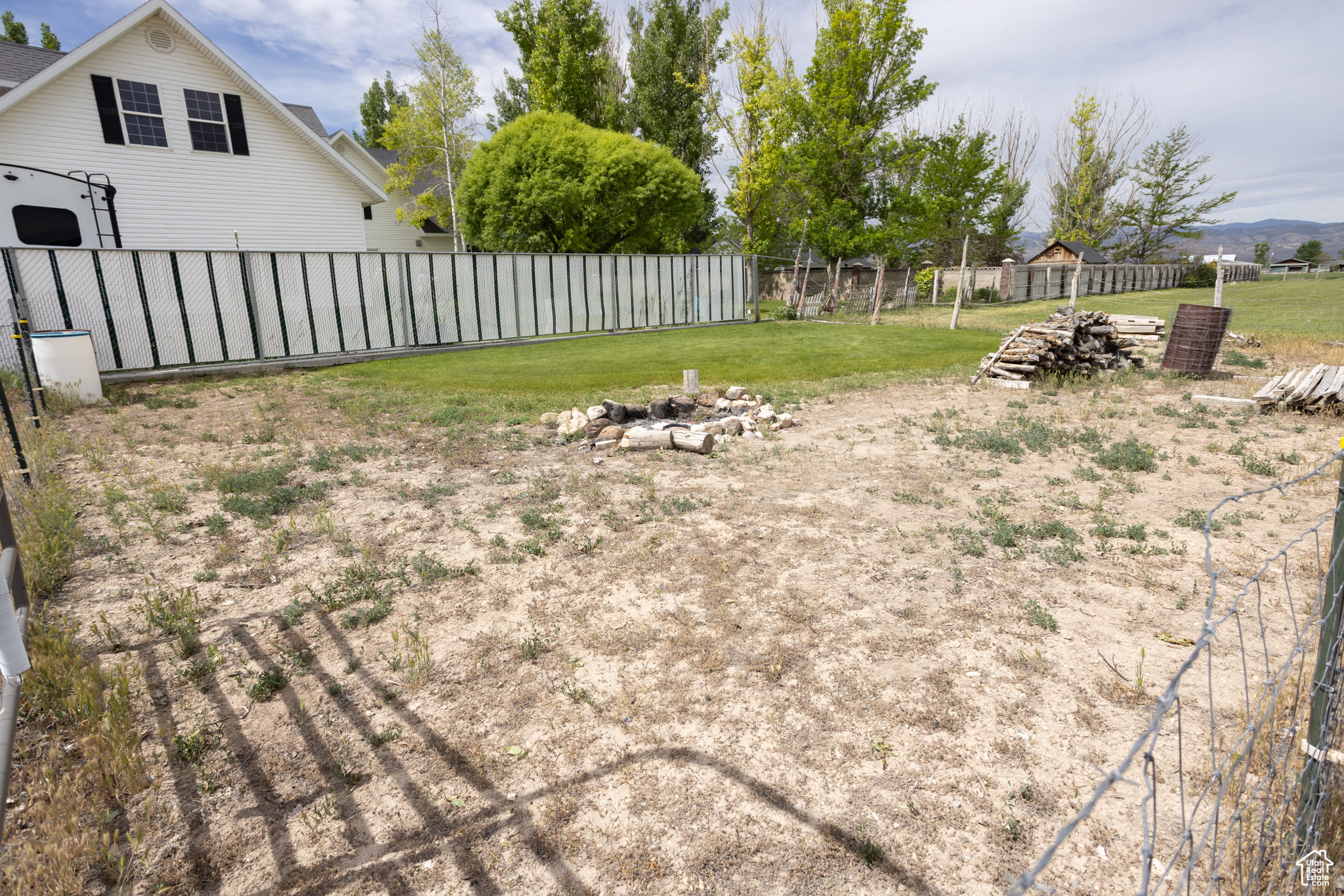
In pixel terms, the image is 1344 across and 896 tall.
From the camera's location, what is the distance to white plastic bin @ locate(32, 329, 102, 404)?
9883 millimetres

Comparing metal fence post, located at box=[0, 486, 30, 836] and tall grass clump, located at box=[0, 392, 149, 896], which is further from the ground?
metal fence post, located at box=[0, 486, 30, 836]

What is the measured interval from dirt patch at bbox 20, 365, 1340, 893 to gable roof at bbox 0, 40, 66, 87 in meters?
16.8

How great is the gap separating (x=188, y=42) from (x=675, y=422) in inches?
738

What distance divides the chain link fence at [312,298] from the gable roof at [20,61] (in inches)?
325

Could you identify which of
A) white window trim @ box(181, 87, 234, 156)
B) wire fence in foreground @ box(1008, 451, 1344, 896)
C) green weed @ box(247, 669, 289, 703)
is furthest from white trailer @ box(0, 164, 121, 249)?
wire fence in foreground @ box(1008, 451, 1344, 896)

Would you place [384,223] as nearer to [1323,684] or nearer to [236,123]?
[236,123]

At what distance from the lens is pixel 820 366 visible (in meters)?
13.4

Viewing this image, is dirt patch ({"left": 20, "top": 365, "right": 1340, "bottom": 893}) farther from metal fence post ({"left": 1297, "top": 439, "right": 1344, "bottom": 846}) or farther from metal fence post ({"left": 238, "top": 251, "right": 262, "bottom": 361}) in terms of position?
metal fence post ({"left": 238, "top": 251, "right": 262, "bottom": 361})

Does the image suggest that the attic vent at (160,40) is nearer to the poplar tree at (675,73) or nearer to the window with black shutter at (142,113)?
the window with black shutter at (142,113)

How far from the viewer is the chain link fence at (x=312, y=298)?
40.8 feet

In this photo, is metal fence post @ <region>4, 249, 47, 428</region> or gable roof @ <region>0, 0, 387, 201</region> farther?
gable roof @ <region>0, 0, 387, 201</region>

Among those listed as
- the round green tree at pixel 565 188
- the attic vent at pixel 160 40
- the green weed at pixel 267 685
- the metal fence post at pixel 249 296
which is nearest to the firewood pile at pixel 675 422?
the green weed at pixel 267 685

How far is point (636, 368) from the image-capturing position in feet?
45.0

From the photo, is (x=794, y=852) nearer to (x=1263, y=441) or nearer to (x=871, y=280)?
(x=1263, y=441)
